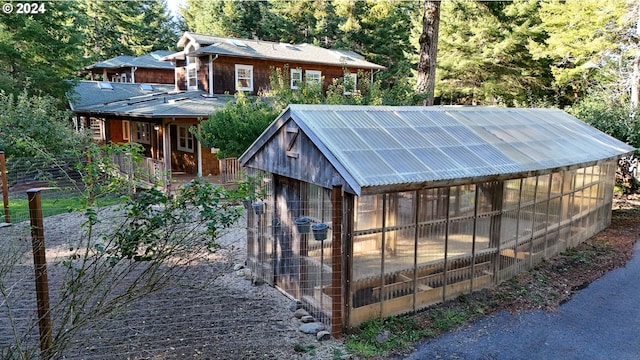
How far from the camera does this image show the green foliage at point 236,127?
38.4 ft

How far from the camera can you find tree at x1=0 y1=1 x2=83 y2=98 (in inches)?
680

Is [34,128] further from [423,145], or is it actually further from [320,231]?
[423,145]

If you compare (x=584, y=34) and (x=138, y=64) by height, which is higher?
(x=584, y=34)

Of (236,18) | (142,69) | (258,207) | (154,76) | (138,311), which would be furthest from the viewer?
(236,18)

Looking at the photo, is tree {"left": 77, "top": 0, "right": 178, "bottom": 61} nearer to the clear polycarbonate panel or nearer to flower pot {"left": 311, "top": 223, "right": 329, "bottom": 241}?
the clear polycarbonate panel

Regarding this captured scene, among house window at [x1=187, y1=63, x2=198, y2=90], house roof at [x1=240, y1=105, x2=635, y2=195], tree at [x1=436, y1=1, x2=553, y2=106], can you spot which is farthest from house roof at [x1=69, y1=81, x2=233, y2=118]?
tree at [x1=436, y1=1, x2=553, y2=106]

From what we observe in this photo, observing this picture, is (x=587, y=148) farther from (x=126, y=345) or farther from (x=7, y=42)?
(x=7, y=42)

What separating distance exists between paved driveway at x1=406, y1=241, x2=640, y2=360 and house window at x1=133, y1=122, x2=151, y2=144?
18.8 m

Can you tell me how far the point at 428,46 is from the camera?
14.7m
